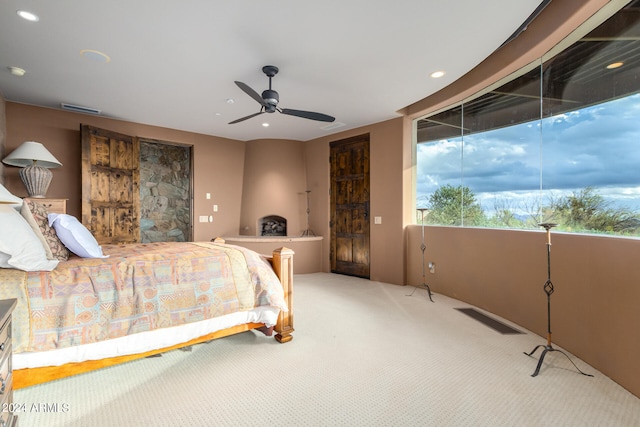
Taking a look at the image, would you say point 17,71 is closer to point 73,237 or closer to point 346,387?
point 73,237

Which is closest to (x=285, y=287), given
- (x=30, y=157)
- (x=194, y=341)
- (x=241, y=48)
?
(x=194, y=341)

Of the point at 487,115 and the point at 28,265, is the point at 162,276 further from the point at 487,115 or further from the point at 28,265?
the point at 487,115

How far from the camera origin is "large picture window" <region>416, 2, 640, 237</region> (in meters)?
2.14

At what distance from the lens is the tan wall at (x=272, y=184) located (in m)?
5.73

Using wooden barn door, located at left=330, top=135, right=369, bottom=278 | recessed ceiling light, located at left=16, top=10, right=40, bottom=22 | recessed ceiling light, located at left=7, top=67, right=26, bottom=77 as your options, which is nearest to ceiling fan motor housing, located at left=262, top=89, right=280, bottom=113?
recessed ceiling light, located at left=16, top=10, right=40, bottom=22

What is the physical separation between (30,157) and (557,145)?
18.0 ft

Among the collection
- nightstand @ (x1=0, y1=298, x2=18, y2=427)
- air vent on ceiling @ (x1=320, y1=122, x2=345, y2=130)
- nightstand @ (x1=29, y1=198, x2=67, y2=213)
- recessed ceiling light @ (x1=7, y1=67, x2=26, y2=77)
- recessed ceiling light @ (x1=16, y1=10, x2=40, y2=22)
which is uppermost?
air vent on ceiling @ (x1=320, y1=122, x2=345, y2=130)

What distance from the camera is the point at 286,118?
4523 millimetres

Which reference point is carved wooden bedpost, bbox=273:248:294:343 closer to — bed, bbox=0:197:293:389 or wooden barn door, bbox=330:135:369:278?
bed, bbox=0:197:293:389

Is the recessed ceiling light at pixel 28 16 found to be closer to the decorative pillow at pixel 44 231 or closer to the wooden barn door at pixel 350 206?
the decorative pillow at pixel 44 231

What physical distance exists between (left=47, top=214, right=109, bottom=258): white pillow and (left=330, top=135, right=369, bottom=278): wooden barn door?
12.2 ft

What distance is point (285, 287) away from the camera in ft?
8.72

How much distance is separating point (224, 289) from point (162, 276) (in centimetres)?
44

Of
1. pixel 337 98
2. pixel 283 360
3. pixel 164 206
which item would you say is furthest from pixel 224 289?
pixel 164 206
